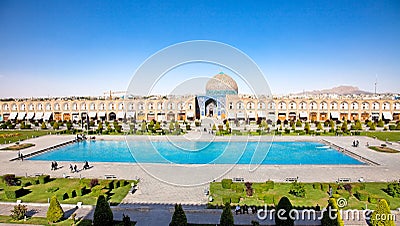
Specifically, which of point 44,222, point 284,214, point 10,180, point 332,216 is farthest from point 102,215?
point 10,180

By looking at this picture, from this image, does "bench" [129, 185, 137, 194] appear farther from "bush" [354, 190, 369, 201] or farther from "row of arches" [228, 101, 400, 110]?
"row of arches" [228, 101, 400, 110]

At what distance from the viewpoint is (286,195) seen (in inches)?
447

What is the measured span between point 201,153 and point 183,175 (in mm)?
6149

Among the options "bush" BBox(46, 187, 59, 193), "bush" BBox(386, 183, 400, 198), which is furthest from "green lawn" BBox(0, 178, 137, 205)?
"bush" BBox(386, 183, 400, 198)

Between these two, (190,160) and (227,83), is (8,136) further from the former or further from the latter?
(227,83)

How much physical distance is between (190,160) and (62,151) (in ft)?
32.2

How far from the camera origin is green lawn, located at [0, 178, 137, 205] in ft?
36.2

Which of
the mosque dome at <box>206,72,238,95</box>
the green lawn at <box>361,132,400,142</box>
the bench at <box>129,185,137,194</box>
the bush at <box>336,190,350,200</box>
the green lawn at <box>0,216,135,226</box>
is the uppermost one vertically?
the mosque dome at <box>206,72,238,95</box>

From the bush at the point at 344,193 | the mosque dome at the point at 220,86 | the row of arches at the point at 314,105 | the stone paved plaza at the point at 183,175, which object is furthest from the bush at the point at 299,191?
the mosque dome at the point at 220,86

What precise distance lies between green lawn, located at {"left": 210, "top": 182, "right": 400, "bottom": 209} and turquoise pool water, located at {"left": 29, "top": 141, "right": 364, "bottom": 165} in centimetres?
515

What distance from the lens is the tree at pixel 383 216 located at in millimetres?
7625

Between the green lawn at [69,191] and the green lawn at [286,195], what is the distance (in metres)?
3.75

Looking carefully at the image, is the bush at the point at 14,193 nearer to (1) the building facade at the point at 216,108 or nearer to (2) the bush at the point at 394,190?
(2) the bush at the point at 394,190

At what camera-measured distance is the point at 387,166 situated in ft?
51.2
